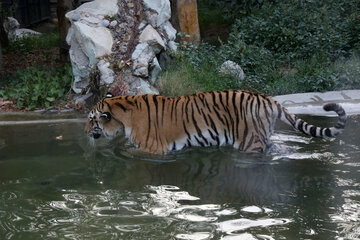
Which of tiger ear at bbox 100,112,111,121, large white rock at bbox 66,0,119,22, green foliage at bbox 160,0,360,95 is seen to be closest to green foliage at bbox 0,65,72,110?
large white rock at bbox 66,0,119,22

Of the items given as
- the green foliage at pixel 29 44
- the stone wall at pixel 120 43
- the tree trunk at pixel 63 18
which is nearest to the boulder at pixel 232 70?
the stone wall at pixel 120 43

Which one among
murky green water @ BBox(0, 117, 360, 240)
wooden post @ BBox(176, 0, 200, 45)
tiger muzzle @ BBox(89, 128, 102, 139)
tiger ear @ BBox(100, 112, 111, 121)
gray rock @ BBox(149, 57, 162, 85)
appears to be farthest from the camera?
wooden post @ BBox(176, 0, 200, 45)

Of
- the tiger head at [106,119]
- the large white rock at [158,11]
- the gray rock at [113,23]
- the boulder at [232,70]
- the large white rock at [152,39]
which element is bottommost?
the tiger head at [106,119]

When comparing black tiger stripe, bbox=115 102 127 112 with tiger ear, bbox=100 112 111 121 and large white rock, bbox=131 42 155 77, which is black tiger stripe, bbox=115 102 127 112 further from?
large white rock, bbox=131 42 155 77

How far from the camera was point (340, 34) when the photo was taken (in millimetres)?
10805

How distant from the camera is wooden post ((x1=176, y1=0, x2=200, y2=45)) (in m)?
10.9

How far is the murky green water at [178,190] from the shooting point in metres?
4.48

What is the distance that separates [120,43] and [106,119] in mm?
3029

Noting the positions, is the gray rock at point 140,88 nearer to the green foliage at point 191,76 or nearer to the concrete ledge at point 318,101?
the green foliage at point 191,76

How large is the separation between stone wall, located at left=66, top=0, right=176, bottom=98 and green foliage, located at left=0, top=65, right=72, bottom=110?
39 cm

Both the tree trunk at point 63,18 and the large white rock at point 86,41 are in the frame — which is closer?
the large white rock at point 86,41

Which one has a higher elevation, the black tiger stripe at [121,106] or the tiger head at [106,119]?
the black tiger stripe at [121,106]

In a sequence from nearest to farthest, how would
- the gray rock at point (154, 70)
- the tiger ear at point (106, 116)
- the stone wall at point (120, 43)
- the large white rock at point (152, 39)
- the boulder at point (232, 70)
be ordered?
the tiger ear at point (106, 116) → the stone wall at point (120, 43) → the gray rock at point (154, 70) → the large white rock at point (152, 39) → the boulder at point (232, 70)

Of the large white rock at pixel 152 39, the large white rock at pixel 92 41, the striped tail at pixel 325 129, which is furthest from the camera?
the large white rock at pixel 152 39
